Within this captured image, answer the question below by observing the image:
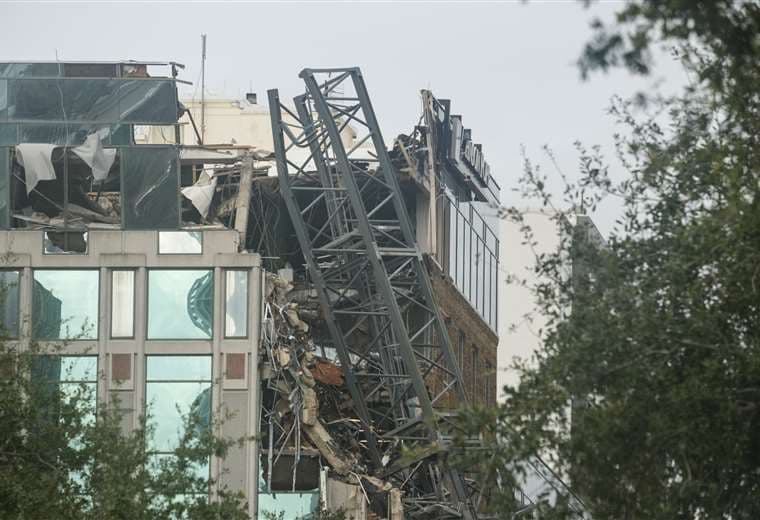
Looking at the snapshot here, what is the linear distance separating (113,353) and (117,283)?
1.82 m

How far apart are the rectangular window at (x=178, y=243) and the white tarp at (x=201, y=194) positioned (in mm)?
2242

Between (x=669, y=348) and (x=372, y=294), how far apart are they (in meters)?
32.1

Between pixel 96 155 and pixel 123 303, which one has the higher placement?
pixel 96 155

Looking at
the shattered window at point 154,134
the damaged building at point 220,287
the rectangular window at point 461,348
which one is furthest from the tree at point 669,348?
the rectangular window at point 461,348

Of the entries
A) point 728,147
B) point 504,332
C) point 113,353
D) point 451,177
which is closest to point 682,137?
point 728,147

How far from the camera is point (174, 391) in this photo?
56375 mm

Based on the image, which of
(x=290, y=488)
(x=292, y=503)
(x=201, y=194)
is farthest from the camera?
(x=201, y=194)

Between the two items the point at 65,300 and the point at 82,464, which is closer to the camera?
the point at 82,464

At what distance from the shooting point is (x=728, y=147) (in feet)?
95.4

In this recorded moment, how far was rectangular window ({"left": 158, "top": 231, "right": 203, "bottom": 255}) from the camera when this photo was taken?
57031mm

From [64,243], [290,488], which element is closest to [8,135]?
[64,243]

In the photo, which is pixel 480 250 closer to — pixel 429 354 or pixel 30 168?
pixel 429 354

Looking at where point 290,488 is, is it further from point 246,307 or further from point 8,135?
point 8,135

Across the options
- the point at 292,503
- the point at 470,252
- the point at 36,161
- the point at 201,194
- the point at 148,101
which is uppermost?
the point at 148,101
